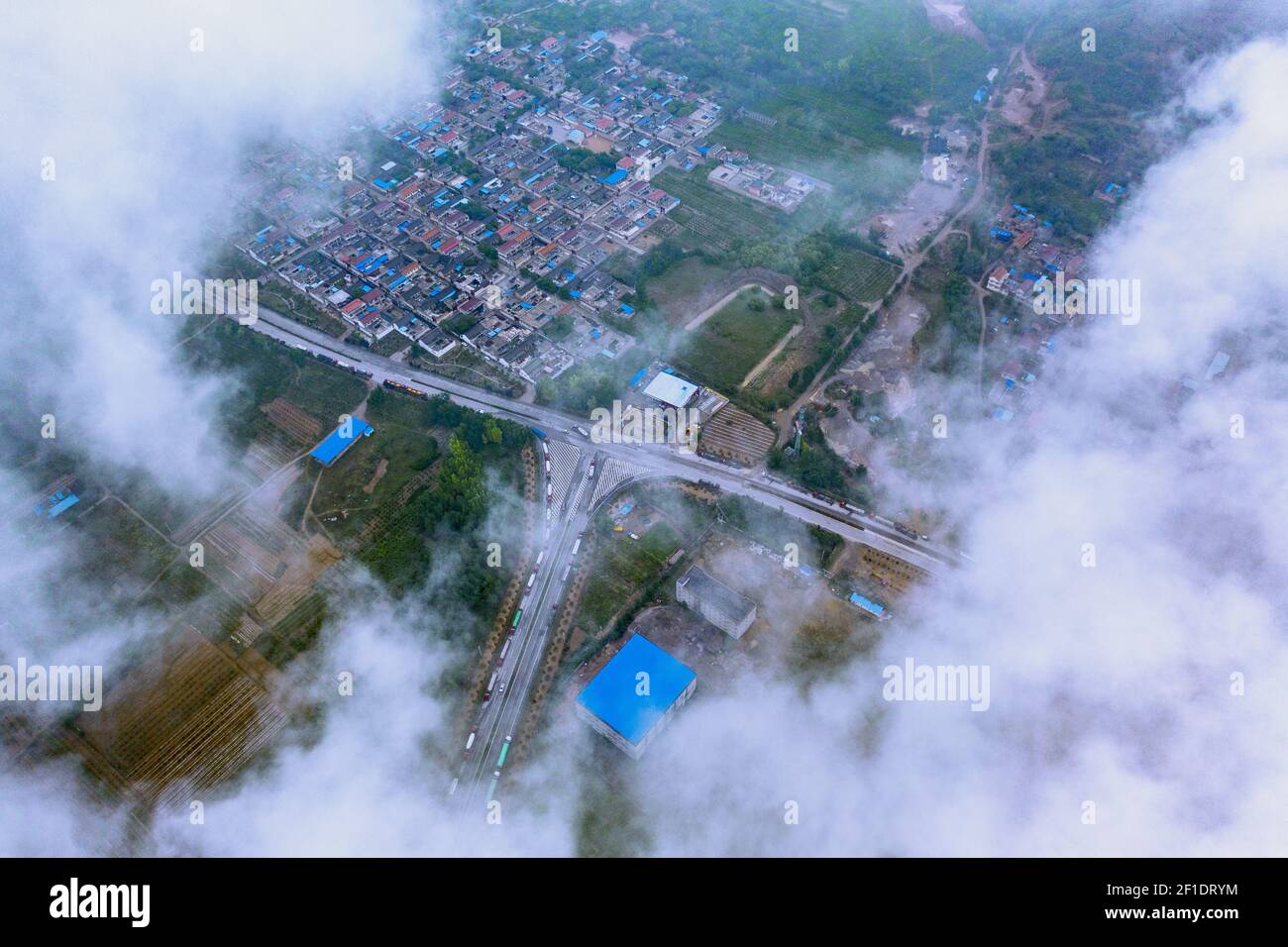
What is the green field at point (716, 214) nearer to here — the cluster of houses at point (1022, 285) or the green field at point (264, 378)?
the cluster of houses at point (1022, 285)

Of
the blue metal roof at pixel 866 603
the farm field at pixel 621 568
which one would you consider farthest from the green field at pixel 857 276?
the blue metal roof at pixel 866 603

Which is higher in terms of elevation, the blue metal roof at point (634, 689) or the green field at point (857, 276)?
the green field at point (857, 276)

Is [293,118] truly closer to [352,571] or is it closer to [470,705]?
[352,571]

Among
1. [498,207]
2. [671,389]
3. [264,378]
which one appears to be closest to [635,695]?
[671,389]

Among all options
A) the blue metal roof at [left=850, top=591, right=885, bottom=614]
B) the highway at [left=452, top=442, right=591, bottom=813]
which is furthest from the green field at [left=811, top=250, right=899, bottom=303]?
the blue metal roof at [left=850, top=591, right=885, bottom=614]

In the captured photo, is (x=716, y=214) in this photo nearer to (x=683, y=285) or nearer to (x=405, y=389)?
(x=683, y=285)
